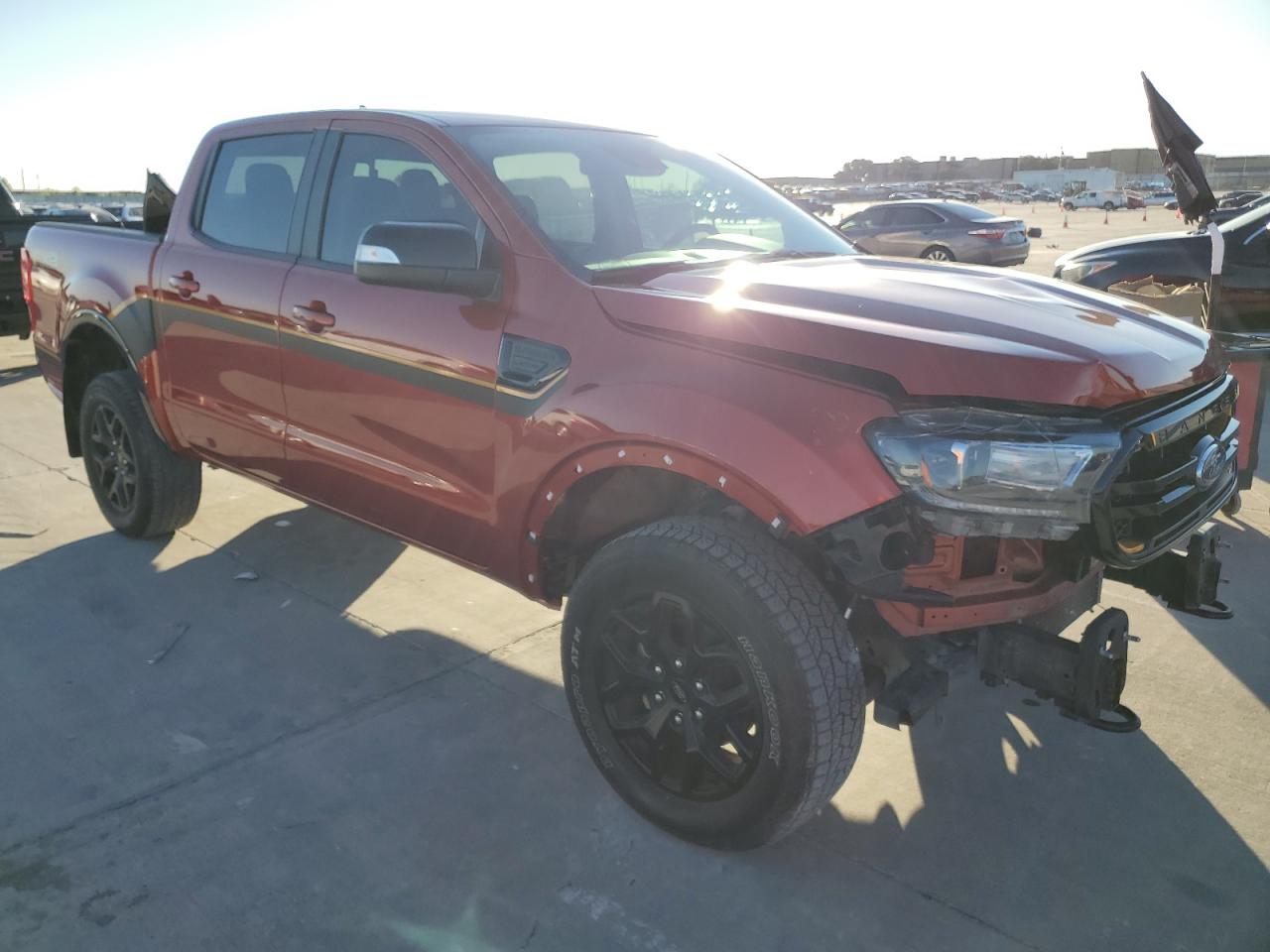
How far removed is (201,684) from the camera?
3.78 m

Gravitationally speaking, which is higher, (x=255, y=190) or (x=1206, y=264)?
(x=255, y=190)

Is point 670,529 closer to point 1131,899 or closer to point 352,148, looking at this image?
point 1131,899

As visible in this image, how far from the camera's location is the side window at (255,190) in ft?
13.3

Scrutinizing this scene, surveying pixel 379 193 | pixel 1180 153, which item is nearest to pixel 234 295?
Result: pixel 379 193

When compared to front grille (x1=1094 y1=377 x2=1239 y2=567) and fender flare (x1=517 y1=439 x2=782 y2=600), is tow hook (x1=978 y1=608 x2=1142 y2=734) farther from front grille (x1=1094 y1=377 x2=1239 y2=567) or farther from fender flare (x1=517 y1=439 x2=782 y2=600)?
fender flare (x1=517 y1=439 x2=782 y2=600)

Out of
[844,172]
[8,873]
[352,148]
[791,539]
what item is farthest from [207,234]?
[844,172]

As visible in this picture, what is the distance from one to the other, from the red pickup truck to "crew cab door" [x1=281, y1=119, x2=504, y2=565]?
12 mm

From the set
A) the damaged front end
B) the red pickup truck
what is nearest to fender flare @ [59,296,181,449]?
the red pickup truck

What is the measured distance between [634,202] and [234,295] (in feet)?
5.29

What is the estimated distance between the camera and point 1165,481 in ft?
8.56

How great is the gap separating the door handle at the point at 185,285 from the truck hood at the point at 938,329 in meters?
2.19

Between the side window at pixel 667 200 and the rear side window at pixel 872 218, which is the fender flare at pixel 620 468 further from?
the rear side window at pixel 872 218

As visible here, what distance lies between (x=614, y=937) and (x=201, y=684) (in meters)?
1.98

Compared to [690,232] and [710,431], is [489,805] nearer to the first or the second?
[710,431]
